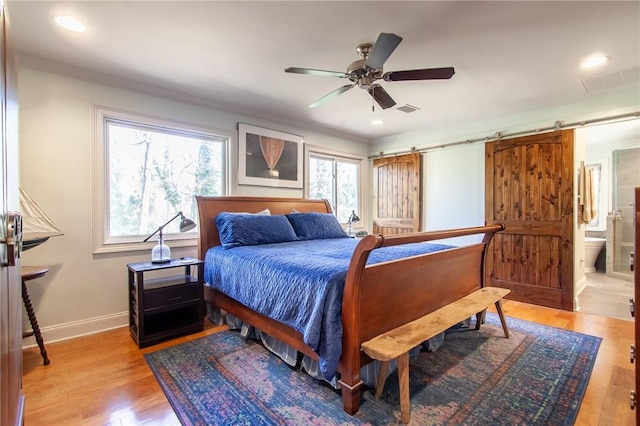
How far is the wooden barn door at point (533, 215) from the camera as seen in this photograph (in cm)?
345

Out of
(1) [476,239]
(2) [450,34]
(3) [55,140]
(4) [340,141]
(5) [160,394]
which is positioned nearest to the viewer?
(5) [160,394]

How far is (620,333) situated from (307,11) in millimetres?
3833

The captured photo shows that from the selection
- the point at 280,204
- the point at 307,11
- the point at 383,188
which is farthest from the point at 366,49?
the point at 383,188

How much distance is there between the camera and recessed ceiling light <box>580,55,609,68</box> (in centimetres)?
254

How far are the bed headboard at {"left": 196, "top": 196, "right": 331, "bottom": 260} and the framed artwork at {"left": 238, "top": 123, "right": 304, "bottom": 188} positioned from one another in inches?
12.3

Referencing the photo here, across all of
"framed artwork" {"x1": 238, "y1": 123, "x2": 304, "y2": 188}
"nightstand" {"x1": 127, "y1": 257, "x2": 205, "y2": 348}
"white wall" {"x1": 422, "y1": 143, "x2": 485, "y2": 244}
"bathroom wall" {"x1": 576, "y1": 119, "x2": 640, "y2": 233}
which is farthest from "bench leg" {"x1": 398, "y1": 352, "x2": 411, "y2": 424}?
"bathroom wall" {"x1": 576, "y1": 119, "x2": 640, "y2": 233}

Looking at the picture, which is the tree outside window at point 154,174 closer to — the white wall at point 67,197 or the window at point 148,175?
the window at point 148,175

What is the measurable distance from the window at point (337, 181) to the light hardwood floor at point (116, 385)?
2.87 metres

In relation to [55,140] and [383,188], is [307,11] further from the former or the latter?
[383,188]

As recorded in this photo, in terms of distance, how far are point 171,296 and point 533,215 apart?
4158 mm

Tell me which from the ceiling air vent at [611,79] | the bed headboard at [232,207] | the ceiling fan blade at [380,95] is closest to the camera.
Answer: the ceiling fan blade at [380,95]

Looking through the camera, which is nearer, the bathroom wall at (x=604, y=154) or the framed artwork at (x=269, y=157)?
the framed artwork at (x=269, y=157)

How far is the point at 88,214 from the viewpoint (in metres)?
2.79

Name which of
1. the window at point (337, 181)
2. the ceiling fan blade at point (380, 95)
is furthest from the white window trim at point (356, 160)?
the ceiling fan blade at point (380, 95)
